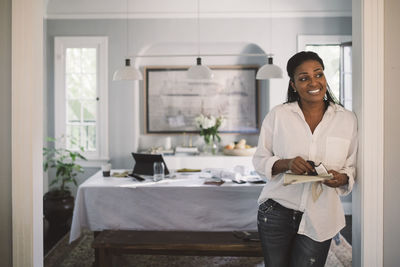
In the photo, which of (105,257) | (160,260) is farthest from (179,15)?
(105,257)

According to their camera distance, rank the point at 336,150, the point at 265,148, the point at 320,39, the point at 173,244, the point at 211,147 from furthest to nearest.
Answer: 1. the point at 211,147
2. the point at 320,39
3. the point at 173,244
4. the point at 265,148
5. the point at 336,150

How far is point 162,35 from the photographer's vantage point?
4.75 m

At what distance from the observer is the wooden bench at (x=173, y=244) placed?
8.41ft

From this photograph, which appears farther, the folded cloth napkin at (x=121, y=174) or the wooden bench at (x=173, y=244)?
the folded cloth napkin at (x=121, y=174)

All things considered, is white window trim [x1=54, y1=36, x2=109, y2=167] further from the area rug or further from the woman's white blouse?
the woman's white blouse

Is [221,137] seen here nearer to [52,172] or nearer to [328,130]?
[52,172]

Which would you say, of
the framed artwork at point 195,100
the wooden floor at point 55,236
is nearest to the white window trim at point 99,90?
the framed artwork at point 195,100

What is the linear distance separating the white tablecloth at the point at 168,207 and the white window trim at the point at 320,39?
98.3 inches

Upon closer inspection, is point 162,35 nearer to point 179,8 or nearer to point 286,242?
point 179,8

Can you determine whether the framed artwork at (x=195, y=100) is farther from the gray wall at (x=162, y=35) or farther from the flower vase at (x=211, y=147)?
the gray wall at (x=162, y=35)
